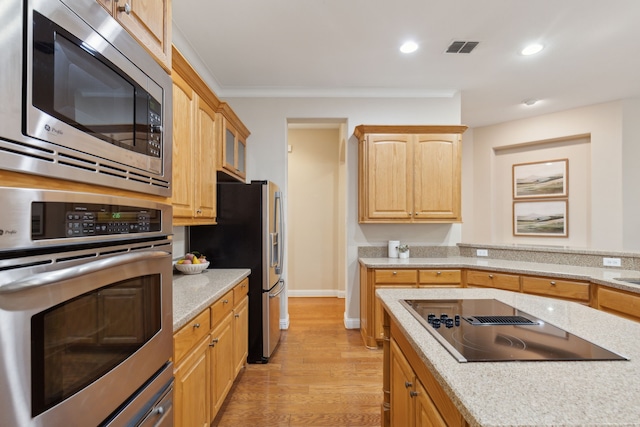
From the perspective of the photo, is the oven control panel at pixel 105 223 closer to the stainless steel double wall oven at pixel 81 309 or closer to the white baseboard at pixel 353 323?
the stainless steel double wall oven at pixel 81 309

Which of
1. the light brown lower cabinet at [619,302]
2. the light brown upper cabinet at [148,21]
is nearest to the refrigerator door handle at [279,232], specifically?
the light brown upper cabinet at [148,21]

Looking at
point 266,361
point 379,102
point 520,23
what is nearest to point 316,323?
point 266,361

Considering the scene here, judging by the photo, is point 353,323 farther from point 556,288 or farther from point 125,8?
point 125,8

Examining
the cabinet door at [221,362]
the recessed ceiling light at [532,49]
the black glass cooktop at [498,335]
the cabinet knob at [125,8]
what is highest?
the recessed ceiling light at [532,49]

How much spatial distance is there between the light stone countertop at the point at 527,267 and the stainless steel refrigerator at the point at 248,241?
115 centimetres

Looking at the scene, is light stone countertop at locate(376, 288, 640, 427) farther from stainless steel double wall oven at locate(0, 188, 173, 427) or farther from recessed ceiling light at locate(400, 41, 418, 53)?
recessed ceiling light at locate(400, 41, 418, 53)

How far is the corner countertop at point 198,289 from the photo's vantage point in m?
1.51

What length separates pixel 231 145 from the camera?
302 cm

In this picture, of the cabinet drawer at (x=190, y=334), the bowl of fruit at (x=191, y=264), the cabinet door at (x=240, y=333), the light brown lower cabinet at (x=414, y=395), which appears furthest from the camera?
the bowl of fruit at (x=191, y=264)

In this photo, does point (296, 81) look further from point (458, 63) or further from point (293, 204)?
point (293, 204)

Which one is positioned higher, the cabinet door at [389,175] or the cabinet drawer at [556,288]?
the cabinet door at [389,175]

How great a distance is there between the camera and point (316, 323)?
3.96 meters

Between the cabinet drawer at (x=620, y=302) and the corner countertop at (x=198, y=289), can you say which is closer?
the corner countertop at (x=198, y=289)

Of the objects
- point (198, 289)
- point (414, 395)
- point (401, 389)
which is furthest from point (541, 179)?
point (198, 289)
